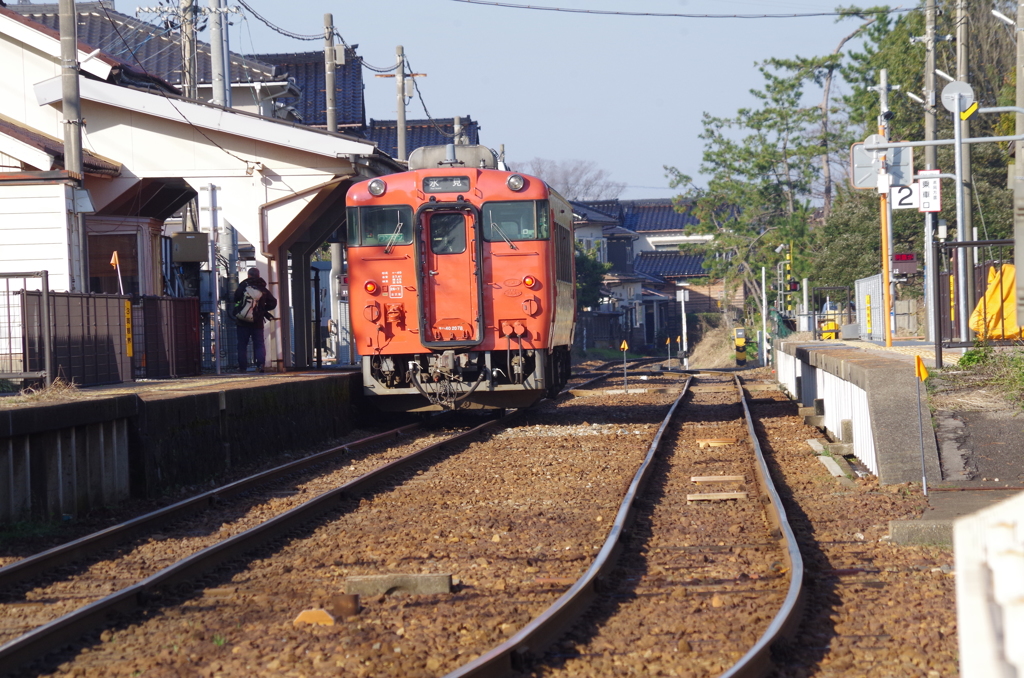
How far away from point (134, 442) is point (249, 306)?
23.3 ft

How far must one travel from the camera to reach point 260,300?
16.9m

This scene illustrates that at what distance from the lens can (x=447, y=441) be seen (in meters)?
13.6

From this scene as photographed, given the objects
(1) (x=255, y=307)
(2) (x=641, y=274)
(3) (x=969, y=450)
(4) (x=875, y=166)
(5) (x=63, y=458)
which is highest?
(2) (x=641, y=274)

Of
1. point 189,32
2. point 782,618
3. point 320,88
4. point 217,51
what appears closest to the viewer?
point 782,618

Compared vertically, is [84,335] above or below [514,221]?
below

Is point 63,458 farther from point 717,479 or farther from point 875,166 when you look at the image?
point 875,166

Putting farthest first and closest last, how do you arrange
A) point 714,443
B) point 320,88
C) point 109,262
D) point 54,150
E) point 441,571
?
point 320,88
point 109,262
point 54,150
point 714,443
point 441,571

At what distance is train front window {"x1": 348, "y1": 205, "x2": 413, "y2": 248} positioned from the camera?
47.9 ft

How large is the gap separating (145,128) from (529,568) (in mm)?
13589

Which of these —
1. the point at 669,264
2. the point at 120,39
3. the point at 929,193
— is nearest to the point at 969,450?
the point at 929,193

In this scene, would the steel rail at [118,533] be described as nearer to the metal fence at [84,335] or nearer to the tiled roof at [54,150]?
the metal fence at [84,335]

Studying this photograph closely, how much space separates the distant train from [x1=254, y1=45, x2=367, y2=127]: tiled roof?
29232 millimetres

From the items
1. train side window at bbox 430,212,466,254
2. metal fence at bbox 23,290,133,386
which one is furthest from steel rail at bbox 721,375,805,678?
train side window at bbox 430,212,466,254

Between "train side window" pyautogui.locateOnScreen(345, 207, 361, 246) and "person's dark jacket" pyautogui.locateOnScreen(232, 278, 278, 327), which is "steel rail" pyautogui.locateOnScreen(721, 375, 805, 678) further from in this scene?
"person's dark jacket" pyautogui.locateOnScreen(232, 278, 278, 327)
